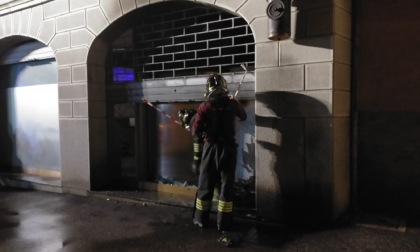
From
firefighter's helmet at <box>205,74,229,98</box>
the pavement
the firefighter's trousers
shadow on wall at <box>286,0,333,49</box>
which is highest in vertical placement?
shadow on wall at <box>286,0,333,49</box>

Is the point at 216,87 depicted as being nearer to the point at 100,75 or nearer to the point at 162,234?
the point at 162,234

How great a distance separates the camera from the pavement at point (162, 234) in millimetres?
4289

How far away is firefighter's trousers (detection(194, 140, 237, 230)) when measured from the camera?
15.8 ft

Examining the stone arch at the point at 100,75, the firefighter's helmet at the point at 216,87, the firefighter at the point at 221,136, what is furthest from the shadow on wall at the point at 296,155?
the stone arch at the point at 100,75

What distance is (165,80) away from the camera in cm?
655

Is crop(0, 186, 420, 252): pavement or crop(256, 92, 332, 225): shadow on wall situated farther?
crop(256, 92, 332, 225): shadow on wall

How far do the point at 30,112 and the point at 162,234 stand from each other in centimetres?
602

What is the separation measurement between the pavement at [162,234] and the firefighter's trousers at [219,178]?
215 mm

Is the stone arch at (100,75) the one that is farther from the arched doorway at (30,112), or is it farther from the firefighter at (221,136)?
the firefighter at (221,136)

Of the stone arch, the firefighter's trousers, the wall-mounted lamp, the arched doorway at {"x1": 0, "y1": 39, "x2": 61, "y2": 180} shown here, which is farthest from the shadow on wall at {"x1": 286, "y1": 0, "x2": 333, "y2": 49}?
the arched doorway at {"x1": 0, "y1": 39, "x2": 61, "y2": 180}

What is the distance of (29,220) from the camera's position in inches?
220

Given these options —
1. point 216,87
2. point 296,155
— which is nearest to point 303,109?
point 296,155

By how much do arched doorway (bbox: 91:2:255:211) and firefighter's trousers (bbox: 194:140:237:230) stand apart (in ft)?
3.63

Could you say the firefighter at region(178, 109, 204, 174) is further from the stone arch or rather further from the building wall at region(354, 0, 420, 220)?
the stone arch
